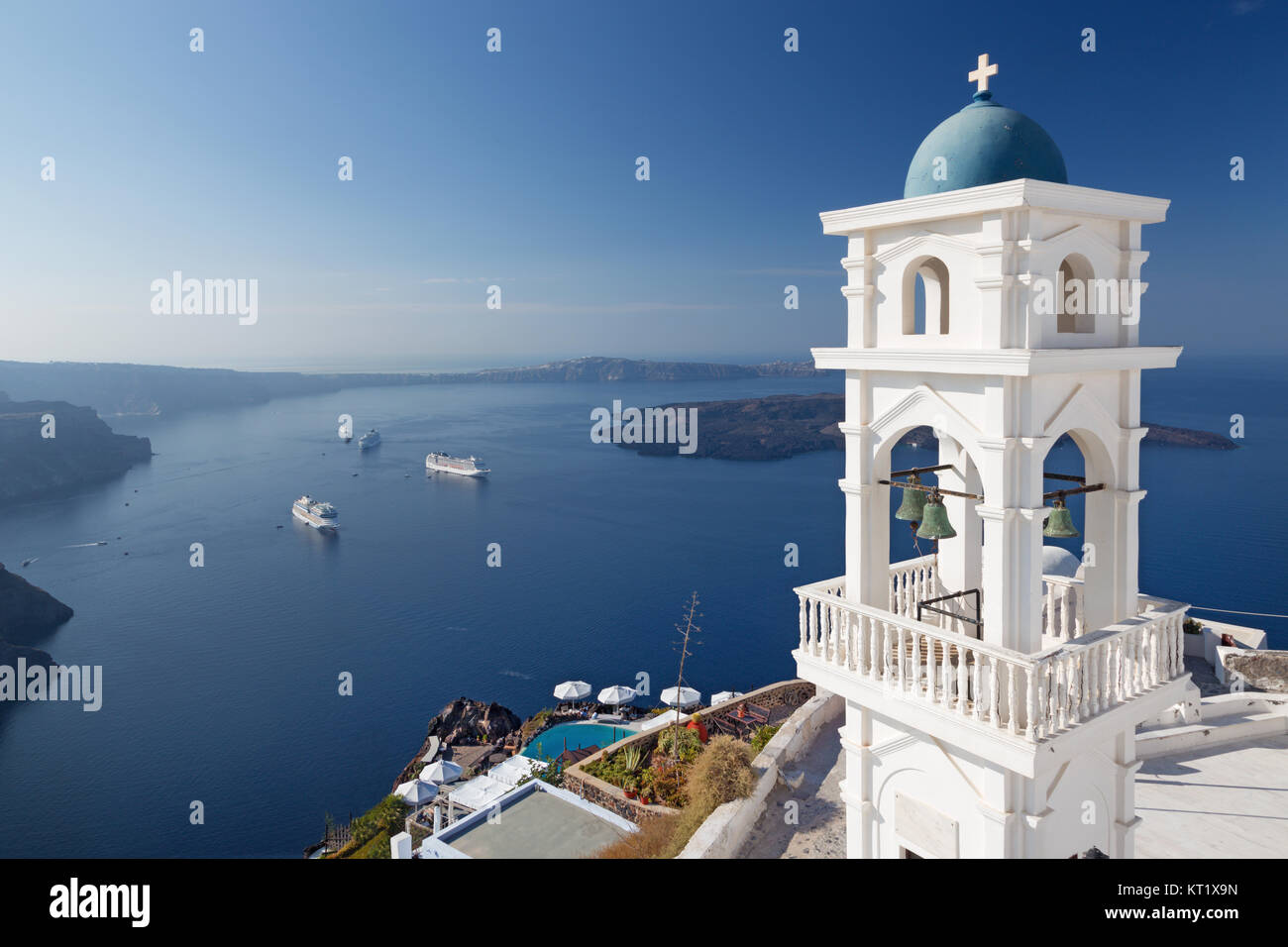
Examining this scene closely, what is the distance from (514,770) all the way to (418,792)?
4.80 meters

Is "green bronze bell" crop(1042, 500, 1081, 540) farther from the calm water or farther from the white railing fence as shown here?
the calm water

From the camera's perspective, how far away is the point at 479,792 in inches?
810

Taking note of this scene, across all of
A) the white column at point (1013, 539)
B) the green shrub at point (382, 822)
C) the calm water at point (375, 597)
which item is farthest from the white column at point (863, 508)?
the calm water at point (375, 597)

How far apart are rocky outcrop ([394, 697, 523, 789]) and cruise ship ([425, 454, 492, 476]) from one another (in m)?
66.5

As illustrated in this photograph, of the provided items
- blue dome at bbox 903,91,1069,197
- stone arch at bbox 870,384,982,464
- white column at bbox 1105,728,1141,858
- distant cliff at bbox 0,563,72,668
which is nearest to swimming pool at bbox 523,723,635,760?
white column at bbox 1105,728,1141,858

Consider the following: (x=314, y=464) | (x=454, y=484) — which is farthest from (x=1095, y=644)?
(x=314, y=464)

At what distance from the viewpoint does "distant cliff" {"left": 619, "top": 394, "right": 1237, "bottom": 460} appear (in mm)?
110875

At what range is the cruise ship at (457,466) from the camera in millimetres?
102062

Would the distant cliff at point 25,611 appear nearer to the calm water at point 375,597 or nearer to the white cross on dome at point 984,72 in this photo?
the calm water at point 375,597

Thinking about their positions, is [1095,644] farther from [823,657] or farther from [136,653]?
[136,653]

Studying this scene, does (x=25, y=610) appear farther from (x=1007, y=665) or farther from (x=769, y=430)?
(x=769, y=430)

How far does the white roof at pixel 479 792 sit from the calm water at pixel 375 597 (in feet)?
52.2

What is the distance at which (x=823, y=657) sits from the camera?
676 cm

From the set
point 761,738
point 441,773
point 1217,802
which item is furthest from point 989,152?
point 441,773
